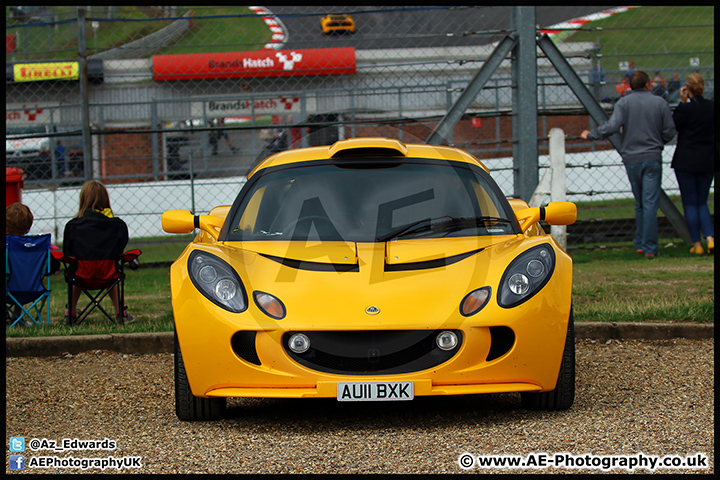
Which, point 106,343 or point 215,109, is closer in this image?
point 106,343

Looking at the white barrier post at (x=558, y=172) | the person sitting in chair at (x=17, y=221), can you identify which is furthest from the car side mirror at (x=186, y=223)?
the white barrier post at (x=558, y=172)

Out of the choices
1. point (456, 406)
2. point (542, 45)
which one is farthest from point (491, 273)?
point (542, 45)

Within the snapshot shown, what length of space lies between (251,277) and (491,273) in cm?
111

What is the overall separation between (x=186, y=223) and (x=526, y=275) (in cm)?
190

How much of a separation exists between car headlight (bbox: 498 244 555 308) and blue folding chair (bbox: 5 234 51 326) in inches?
167

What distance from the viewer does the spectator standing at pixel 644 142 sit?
345 inches

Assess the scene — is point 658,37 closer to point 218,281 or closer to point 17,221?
point 17,221

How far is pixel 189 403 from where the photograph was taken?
3738mm

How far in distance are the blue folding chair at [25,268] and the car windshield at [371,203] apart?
2.67 meters

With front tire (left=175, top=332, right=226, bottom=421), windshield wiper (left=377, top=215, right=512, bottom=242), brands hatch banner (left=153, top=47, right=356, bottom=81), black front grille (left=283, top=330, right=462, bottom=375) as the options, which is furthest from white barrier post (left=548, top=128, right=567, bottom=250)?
front tire (left=175, top=332, right=226, bottom=421)

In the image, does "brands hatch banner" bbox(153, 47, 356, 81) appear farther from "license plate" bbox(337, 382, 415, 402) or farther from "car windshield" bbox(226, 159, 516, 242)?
"license plate" bbox(337, 382, 415, 402)

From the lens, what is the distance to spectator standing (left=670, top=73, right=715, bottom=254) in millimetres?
8844

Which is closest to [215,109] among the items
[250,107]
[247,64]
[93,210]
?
[250,107]

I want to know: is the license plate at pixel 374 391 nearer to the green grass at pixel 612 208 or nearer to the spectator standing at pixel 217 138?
the green grass at pixel 612 208
